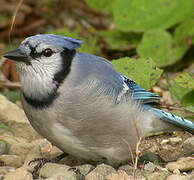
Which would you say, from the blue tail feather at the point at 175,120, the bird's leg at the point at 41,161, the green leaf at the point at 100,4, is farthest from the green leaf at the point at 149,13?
the bird's leg at the point at 41,161

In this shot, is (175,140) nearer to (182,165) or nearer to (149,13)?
(182,165)

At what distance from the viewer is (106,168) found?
109 inches

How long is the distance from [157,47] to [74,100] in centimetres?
210

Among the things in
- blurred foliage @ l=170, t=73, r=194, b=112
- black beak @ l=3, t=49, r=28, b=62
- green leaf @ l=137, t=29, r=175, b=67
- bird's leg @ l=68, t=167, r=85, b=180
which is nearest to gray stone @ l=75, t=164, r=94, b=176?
bird's leg @ l=68, t=167, r=85, b=180

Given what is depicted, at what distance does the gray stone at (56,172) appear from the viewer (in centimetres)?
268

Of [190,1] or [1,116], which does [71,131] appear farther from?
[190,1]

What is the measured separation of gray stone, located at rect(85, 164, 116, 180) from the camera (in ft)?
8.75

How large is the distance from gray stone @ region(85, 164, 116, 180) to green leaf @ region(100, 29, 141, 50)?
7.94 ft

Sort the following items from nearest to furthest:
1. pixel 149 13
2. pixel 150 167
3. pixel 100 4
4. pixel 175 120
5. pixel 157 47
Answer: pixel 150 167 < pixel 175 120 < pixel 157 47 < pixel 149 13 < pixel 100 4

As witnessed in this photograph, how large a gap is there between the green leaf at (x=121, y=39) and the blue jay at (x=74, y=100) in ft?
6.53

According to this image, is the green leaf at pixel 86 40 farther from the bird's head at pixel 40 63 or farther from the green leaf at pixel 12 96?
the bird's head at pixel 40 63

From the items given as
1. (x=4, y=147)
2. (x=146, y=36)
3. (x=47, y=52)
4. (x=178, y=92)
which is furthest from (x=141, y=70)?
(x=4, y=147)

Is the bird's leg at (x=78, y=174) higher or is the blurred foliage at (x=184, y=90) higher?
the blurred foliage at (x=184, y=90)

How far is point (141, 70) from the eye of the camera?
3.83 m
